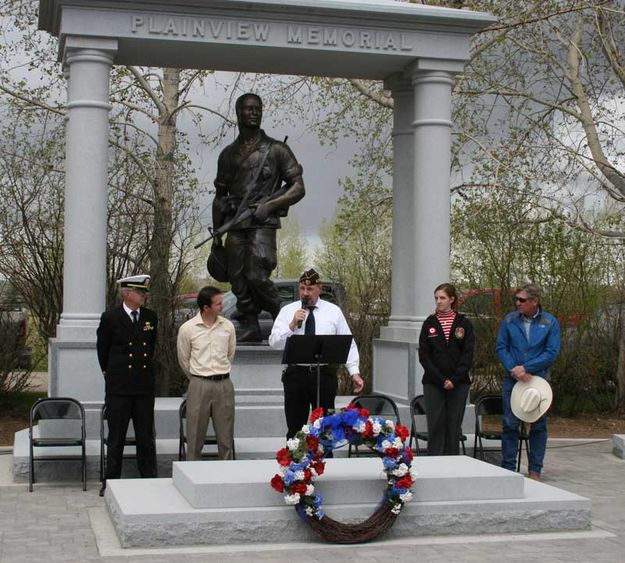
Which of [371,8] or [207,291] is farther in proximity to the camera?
[371,8]

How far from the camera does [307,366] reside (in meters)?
9.34

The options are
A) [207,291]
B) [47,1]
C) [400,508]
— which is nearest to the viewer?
[400,508]

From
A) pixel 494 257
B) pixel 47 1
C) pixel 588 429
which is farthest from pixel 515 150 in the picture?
pixel 47 1

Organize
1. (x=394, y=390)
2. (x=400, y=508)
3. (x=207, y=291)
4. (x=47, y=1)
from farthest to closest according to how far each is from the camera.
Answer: (x=394, y=390) → (x=47, y=1) → (x=207, y=291) → (x=400, y=508)

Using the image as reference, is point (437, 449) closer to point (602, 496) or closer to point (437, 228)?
point (602, 496)

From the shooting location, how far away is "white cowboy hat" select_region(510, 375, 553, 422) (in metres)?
10.0

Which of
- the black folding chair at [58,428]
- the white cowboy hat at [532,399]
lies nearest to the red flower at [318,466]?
the black folding chair at [58,428]

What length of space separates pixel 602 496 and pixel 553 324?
159 cm

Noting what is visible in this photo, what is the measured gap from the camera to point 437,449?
9.98 m

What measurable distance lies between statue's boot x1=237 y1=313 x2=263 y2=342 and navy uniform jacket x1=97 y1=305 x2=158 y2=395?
2589mm

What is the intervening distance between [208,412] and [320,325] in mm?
1192

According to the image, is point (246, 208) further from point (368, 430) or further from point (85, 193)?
point (368, 430)

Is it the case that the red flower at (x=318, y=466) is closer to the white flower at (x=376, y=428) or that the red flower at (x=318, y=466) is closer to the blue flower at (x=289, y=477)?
the blue flower at (x=289, y=477)

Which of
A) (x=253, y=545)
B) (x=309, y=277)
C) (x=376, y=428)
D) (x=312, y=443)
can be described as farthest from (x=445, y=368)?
(x=253, y=545)
